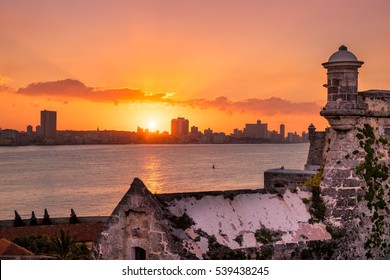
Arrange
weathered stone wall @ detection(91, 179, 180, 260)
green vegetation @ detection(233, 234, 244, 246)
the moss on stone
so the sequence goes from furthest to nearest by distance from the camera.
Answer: green vegetation @ detection(233, 234, 244, 246) → the moss on stone → weathered stone wall @ detection(91, 179, 180, 260)

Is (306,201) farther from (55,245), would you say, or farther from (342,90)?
(55,245)

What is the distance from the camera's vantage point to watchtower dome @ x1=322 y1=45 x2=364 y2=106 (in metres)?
13.6

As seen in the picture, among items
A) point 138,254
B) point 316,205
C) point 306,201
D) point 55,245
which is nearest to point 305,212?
point 306,201

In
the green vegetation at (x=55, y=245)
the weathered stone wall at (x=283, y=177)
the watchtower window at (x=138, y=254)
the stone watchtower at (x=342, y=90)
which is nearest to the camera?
the watchtower window at (x=138, y=254)

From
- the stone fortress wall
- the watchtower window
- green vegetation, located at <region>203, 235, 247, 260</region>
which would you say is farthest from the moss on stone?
the watchtower window

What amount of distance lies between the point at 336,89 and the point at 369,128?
1132mm

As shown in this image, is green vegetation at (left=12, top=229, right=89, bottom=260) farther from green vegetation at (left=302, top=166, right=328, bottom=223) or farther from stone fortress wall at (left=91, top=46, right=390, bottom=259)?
stone fortress wall at (left=91, top=46, right=390, bottom=259)

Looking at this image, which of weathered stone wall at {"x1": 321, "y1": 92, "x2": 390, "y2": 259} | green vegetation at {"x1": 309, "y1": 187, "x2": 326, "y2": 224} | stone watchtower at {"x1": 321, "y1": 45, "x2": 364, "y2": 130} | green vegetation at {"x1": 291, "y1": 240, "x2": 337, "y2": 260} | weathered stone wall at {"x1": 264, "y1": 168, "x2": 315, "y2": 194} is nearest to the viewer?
green vegetation at {"x1": 291, "y1": 240, "x2": 337, "y2": 260}

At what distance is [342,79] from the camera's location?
13.6 m

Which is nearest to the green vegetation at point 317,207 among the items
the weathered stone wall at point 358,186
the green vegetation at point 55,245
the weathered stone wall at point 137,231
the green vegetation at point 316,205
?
the green vegetation at point 316,205

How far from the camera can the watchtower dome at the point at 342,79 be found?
44.6 ft

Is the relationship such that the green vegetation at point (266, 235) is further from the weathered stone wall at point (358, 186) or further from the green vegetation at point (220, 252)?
the weathered stone wall at point (358, 186)

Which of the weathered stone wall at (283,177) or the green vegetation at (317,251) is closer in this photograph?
the green vegetation at (317,251)

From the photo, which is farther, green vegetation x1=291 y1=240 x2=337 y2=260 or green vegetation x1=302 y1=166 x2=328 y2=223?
green vegetation x1=302 y1=166 x2=328 y2=223
